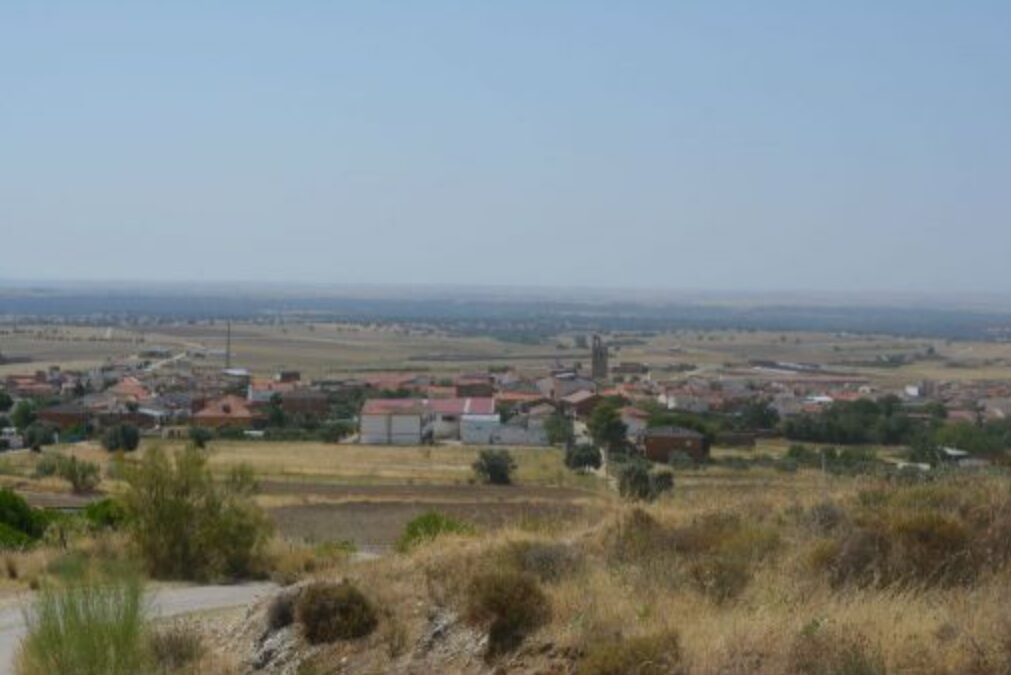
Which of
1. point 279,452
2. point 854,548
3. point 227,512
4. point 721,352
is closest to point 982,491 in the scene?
point 854,548

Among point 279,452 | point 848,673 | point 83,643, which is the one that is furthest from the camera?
point 279,452

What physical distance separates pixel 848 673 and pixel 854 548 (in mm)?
4058

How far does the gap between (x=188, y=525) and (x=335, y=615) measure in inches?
383

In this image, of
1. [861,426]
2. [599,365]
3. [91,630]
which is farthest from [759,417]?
[91,630]

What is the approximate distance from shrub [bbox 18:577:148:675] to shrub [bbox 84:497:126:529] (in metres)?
13.8

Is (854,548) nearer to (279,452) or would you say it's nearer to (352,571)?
(352,571)

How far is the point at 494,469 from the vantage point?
172ft

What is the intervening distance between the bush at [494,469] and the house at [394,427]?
1859cm

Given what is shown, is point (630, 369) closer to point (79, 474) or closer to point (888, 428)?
point (888, 428)

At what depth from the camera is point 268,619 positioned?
14.7 metres

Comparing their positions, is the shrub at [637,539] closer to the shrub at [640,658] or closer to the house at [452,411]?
the shrub at [640,658]

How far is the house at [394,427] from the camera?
73.6m

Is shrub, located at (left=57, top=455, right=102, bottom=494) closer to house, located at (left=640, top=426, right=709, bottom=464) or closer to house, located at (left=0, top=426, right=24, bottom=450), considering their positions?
house, located at (left=0, top=426, right=24, bottom=450)

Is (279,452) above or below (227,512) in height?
below
